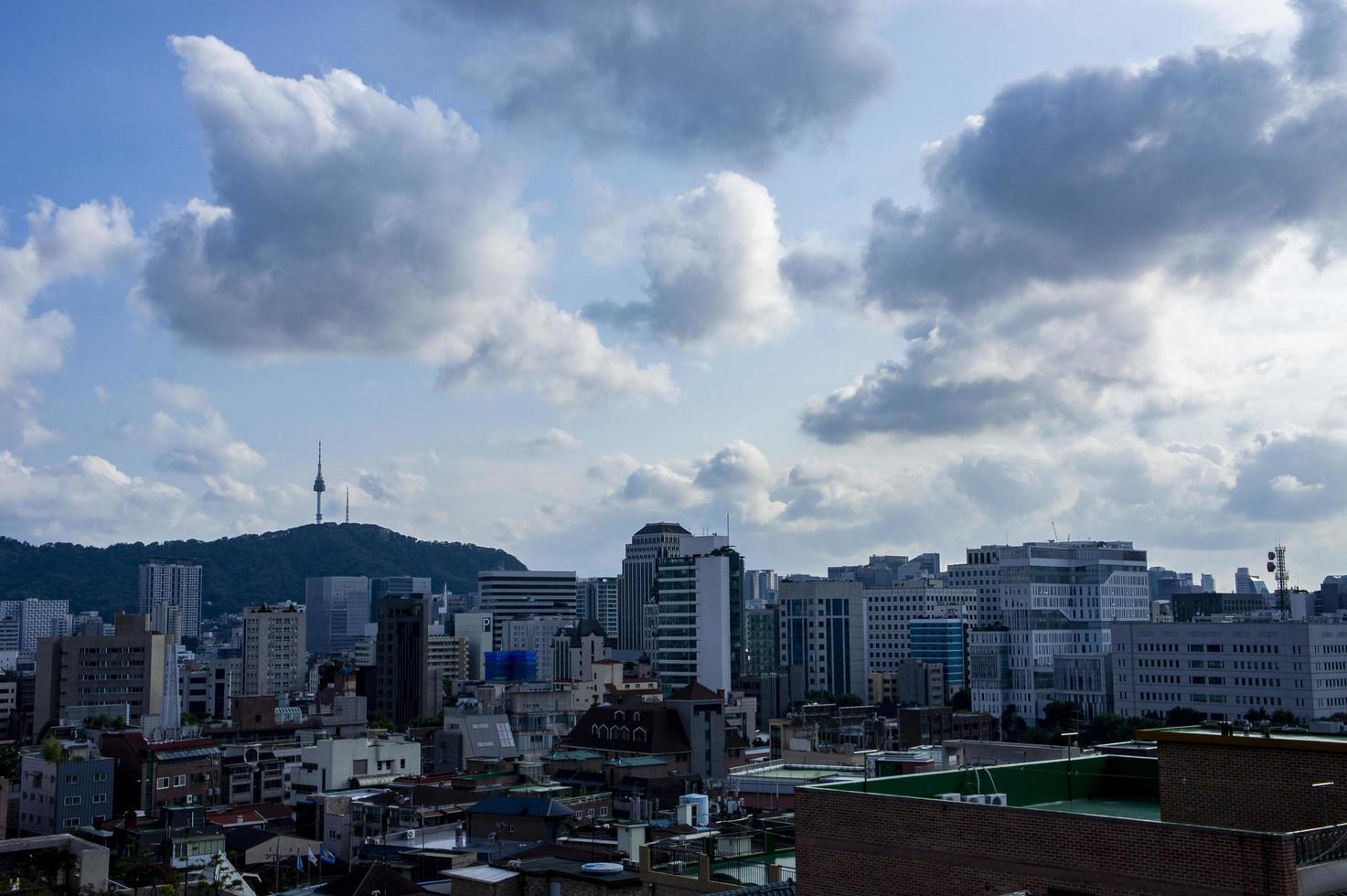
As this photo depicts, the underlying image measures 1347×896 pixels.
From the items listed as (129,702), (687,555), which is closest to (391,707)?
(129,702)

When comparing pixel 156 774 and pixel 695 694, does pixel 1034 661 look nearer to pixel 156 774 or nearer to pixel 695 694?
pixel 695 694

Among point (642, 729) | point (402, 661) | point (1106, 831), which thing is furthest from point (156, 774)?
point (1106, 831)

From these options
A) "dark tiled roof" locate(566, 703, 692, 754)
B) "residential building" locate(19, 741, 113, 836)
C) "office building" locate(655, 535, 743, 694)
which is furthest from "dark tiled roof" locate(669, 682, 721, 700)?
"office building" locate(655, 535, 743, 694)

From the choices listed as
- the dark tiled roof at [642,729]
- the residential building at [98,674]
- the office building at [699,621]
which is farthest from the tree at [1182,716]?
the residential building at [98,674]

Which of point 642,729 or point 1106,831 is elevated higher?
point 1106,831

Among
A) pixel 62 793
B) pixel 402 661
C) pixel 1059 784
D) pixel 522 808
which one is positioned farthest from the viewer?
pixel 402 661

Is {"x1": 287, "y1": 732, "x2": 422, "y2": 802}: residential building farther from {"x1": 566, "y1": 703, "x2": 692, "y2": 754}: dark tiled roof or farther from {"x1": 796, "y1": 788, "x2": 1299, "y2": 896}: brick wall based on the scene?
{"x1": 796, "y1": 788, "x2": 1299, "y2": 896}: brick wall

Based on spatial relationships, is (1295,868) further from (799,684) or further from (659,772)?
(799,684)
